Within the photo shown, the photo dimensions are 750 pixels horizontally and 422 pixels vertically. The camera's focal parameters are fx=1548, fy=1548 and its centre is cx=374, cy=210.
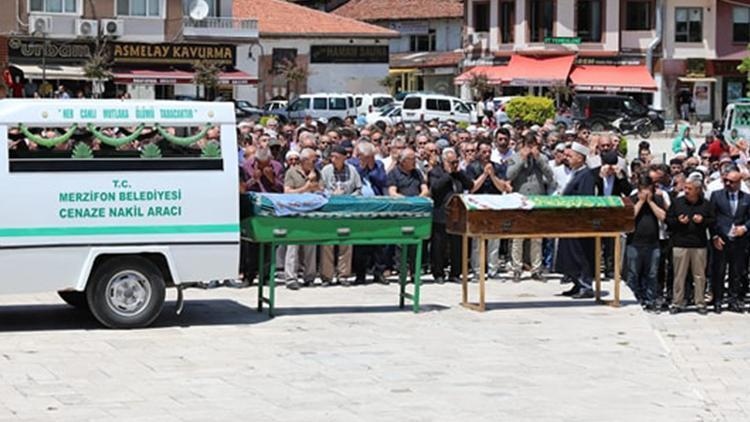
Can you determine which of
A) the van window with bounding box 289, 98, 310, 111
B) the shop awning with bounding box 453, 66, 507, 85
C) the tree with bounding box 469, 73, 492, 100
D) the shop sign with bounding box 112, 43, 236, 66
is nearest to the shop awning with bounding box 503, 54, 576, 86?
the shop awning with bounding box 453, 66, 507, 85

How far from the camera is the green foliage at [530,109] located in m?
52.5

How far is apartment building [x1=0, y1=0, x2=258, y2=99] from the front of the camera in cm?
6053

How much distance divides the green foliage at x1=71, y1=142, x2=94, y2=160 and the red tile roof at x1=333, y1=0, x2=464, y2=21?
7246cm

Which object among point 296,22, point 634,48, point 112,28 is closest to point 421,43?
point 296,22

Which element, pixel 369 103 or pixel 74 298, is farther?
pixel 369 103

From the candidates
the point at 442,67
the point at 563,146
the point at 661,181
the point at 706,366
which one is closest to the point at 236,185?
the point at 706,366

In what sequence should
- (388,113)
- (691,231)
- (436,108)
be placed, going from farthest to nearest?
(436,108) < (388,113) < (691,231)

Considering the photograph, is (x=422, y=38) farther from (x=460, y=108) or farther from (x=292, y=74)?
(x=460, y=108)

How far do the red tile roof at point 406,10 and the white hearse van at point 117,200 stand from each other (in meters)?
72.0

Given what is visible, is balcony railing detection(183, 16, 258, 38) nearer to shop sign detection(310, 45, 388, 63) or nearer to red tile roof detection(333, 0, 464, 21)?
shop sign detection(310, 45, 388, 63)

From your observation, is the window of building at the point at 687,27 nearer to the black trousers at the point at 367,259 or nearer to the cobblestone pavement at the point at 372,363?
the black trousers at the point at 367,259

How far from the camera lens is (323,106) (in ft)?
200

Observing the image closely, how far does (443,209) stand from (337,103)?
4212 centimetres

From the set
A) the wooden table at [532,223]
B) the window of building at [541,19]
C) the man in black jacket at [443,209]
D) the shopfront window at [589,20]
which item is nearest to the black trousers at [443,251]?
the man in black jacket at [443,209]
